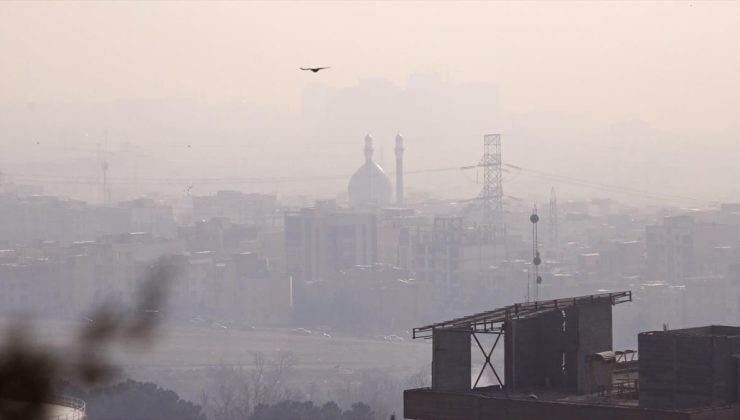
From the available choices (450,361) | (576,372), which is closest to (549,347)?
(576,372)

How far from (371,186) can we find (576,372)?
6310 inches

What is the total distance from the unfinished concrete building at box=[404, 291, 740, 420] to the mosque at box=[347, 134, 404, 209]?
153 meters

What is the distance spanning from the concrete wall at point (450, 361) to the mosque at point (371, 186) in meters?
154

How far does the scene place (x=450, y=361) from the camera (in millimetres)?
24859

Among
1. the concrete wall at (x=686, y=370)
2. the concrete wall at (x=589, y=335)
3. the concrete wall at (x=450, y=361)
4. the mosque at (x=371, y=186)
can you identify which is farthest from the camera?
the mosque at (x=371, y=186)

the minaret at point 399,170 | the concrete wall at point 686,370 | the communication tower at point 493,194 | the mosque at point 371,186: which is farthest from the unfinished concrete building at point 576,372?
the minaret at point 399,170

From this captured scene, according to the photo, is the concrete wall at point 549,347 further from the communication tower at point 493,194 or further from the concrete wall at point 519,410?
the communication tower at point 493,194

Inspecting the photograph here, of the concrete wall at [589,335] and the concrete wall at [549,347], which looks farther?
the concrete wall at [549,347]

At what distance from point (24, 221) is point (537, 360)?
137 m

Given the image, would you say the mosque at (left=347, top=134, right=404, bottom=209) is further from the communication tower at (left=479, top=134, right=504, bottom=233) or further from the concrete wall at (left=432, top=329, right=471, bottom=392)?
the concrete wall at (left=432, top=329, right=471, bottom=392)

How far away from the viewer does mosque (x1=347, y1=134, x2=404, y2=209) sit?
18338 cm

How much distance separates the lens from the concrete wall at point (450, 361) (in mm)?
24781

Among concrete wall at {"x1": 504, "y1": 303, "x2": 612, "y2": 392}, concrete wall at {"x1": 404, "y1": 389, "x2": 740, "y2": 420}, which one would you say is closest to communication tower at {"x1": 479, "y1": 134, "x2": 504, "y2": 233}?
concrete wall at {"x1": 504, "y1": 303, "x2": 612, "y2": 392}

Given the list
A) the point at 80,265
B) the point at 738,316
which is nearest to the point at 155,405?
the point at 738,316
